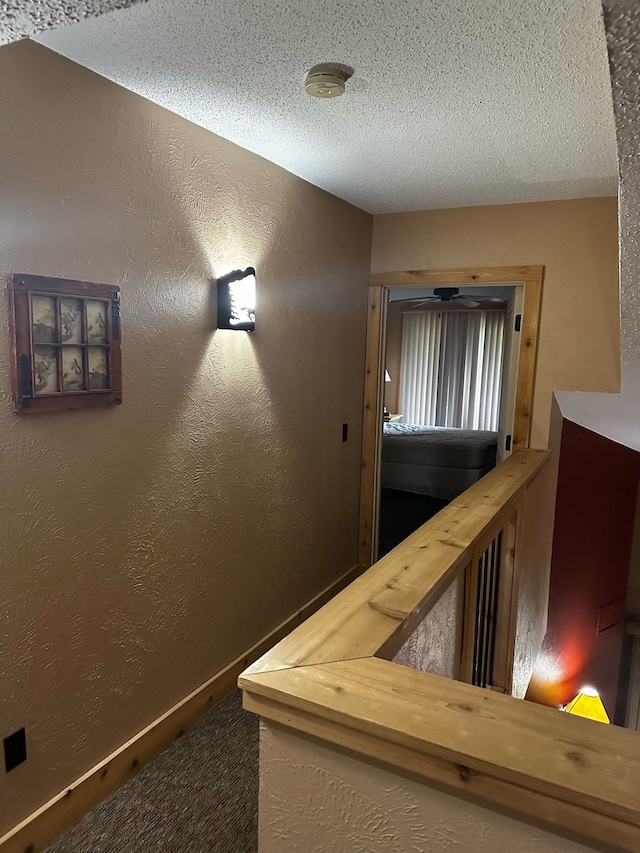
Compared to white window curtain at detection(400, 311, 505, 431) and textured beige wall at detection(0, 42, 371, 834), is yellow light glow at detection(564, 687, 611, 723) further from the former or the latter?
white window curtain at detection(400, 311, 505, 431)

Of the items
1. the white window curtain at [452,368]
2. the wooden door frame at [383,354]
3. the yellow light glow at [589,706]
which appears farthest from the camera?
the white window curtain at [452,368]

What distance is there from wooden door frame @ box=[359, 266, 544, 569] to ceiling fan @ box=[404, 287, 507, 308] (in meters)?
4.48

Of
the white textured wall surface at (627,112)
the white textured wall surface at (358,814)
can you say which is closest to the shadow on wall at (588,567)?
the white textured wall surface at (627,112)

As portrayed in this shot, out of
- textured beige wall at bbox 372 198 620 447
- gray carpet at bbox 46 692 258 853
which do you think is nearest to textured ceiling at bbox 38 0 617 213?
textured beige wall at bbox 372 198 620 447

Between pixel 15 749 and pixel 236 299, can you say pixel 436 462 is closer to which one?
pixel 236 299

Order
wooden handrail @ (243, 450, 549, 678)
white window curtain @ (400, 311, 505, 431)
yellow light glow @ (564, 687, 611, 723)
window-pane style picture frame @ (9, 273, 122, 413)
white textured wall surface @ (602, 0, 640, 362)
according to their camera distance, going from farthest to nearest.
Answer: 1. white window curtain @ (400, 311, 505, 431)
2. yellow light glow @ (564, 687, 611, 723)
3. window-pane style picture frame @ (9, 273, 122, 413)
4. wooden handrail @ (243, 450, 549, 678)
5. white textured wall surface @ (602, 0, 640, 362)

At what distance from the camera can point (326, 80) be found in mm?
1787

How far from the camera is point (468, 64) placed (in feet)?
5.63

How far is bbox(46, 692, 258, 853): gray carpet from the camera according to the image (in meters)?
1.95

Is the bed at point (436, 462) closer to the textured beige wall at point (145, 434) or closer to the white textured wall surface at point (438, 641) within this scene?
the textured beige wall at point (145, 434)

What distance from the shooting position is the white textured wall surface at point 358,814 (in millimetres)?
938

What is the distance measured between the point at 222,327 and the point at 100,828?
6.00 feet

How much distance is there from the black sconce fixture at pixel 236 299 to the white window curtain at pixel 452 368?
629 centimetres

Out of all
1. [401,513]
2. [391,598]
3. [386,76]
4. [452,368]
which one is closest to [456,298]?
[452,368]
